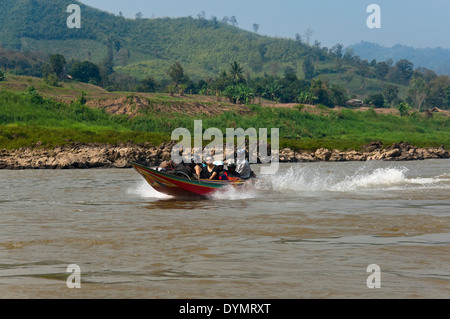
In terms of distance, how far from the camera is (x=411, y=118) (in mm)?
99312

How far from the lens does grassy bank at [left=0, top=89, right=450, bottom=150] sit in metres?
53.8

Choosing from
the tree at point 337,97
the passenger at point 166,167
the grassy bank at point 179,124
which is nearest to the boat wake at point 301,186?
the passenger at point 166,167

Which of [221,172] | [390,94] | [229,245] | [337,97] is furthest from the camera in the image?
[390,94]

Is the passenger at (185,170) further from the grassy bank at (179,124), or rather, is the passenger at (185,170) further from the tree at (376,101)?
the tree at (376,101)

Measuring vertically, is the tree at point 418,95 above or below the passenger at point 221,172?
above

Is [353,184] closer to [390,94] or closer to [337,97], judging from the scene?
[337,97]

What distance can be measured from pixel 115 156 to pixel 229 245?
1277 inches

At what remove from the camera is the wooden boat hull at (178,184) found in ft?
64.8

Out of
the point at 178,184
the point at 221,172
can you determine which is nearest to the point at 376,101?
the point at 221,172

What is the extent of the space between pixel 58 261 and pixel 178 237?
10.3 feet

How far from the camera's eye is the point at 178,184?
1992cm

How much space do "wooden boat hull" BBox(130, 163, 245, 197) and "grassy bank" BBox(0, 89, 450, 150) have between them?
2936cm

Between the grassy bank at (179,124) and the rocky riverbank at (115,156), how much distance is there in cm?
245

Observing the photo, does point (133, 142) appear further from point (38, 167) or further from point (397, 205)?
point (397, 205)
